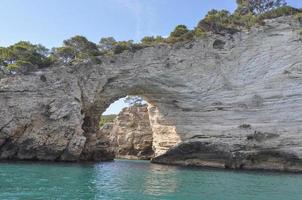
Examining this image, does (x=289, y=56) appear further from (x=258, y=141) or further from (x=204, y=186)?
(x=204, y=186)

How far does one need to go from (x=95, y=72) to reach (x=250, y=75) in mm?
15720

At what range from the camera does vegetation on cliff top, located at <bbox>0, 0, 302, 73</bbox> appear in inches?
1742

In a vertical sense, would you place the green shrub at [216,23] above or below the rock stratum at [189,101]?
above

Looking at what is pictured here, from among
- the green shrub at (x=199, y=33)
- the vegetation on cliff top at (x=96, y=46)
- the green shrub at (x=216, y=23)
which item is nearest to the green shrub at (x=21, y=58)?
the vegetation on cliff top at (x=96, y=46)

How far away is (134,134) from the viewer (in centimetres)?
6234

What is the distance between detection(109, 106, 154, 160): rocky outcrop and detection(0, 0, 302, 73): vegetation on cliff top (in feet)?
49.9

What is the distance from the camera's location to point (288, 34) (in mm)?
42938

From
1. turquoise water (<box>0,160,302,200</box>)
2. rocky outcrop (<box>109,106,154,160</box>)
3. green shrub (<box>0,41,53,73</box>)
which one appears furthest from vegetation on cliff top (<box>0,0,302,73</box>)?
turquoise water (<box>0,160,302,200</box>)

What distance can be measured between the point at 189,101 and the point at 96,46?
45.0 ft

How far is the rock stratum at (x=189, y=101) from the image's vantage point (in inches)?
1508

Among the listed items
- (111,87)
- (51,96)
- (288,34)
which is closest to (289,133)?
(288,34)

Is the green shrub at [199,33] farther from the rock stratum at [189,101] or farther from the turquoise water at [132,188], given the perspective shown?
the turquoise water at [132,188]

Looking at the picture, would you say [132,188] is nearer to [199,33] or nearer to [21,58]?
[21,58]

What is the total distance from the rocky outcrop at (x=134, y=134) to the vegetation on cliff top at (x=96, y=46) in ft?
49.9
